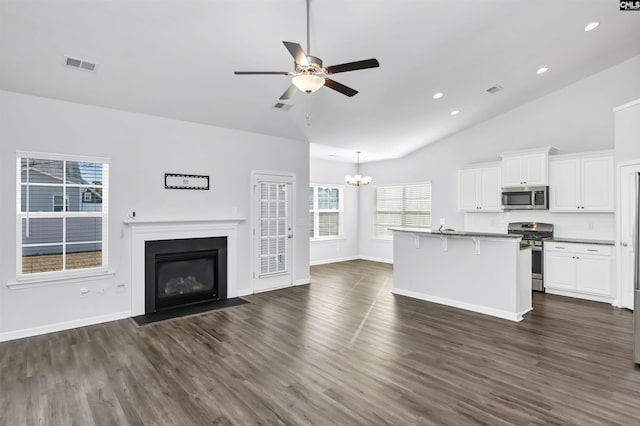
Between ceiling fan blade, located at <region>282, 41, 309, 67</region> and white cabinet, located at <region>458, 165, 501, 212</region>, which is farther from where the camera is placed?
white cabinet, located at <region>458, 165, 501, 212</region>

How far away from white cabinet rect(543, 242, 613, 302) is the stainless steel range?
92 mm

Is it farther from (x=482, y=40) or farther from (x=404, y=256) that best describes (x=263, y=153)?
(x=482, y=40)

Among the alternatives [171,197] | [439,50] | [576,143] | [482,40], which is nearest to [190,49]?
[171,197]

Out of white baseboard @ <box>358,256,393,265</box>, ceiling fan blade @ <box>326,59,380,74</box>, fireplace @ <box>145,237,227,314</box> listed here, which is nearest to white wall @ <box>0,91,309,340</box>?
fireplace @ <box>145,237,227,314</box>

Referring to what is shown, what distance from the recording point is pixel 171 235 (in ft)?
16.9

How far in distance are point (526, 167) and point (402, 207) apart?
3.47 metres

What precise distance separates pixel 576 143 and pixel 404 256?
12.7ft

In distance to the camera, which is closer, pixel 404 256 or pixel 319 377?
pixel 319 377

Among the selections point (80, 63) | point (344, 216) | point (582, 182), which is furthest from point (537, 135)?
point (80, 63)

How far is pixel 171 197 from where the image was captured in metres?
5.20

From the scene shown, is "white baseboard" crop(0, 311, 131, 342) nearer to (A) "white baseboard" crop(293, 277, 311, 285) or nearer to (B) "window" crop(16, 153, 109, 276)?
(B) "window" crop(16, 153, 109, 276)

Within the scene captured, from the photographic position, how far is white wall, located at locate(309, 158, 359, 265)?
→ 930cm

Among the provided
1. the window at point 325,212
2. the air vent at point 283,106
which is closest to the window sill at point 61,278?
the air vent at point 283,106

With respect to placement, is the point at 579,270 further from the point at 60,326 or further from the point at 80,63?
the point at 60,326
